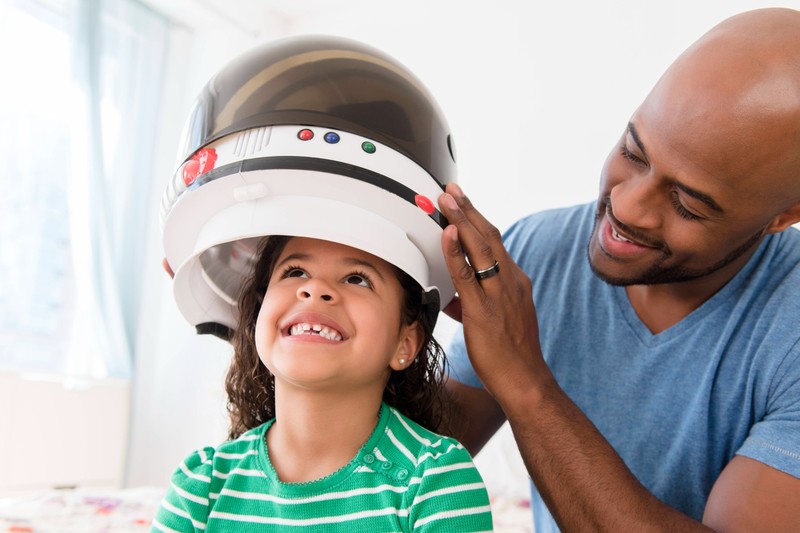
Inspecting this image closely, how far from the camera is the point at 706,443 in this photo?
1.22m

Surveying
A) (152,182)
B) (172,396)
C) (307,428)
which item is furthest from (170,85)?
(307,428)

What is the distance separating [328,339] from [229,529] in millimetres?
281

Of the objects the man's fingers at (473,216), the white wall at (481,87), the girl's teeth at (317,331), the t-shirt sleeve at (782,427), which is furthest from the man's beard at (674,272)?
the white wall at (481,87)

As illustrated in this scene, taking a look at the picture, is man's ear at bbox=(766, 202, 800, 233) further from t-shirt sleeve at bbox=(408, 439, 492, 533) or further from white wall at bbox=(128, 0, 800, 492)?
white wall at bbox=(128, 0, 800, 492)

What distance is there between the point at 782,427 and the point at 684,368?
0.73 feet

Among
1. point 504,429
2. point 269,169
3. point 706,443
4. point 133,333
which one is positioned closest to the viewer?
point 269,169

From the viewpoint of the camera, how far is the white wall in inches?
109

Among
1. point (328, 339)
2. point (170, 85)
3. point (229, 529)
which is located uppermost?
point (170, 85)

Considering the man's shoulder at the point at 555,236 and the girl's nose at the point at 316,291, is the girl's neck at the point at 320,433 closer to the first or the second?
the girl's nose at the point at 316,291

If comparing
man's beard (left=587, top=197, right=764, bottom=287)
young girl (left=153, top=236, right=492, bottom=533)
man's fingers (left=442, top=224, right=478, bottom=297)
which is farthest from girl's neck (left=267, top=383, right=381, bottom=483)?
man's beard (left=587, top=197, right=764, bottom=287)

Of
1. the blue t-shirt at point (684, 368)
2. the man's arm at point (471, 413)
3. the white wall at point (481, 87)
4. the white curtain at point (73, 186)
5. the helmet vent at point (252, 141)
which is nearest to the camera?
the helmet vent at point (252, 141)

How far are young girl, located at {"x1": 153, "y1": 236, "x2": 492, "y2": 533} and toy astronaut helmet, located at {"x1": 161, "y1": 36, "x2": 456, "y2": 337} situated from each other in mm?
139

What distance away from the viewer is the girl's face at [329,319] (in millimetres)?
965

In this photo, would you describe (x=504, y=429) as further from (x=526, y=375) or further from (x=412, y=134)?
(x=412, y=134)
